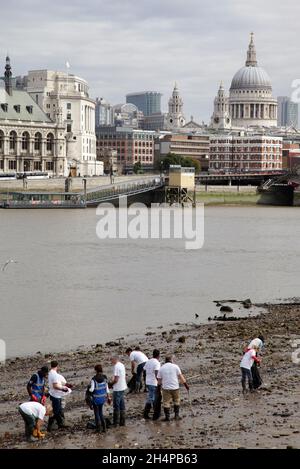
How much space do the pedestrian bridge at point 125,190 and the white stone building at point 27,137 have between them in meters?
14.7

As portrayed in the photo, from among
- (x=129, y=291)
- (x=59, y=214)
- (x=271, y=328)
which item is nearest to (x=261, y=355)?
(x=271, y=328)

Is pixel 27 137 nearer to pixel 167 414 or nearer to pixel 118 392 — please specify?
pixel 167 414

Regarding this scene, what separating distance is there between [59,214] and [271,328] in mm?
75795

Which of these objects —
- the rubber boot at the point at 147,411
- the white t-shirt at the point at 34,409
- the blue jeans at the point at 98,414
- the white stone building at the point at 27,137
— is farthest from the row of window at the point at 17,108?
the white t-shirt at the point at 34,409

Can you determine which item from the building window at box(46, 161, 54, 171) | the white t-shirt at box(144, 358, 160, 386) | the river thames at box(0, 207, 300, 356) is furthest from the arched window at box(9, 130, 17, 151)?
the white t-shirt at box(144, 358, 160, 386)

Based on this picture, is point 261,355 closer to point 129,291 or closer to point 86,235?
point 129,291

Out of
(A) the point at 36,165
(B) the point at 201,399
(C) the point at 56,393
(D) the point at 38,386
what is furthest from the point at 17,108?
(C) the point at 56,393

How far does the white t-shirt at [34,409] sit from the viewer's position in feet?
60.7

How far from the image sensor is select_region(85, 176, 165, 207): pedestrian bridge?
12269 centimetres

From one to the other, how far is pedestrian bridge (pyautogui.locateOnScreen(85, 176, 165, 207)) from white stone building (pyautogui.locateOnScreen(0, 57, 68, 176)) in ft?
48.1

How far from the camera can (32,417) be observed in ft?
60.7

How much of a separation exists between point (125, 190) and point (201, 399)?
106453 mm

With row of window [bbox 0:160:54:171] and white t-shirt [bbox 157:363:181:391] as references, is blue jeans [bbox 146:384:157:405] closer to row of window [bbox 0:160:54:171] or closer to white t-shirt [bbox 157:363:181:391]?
white t-shirt [bbox 157:363:181:391]

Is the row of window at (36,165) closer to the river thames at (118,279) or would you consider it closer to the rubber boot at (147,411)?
the river thames at (118,279)
